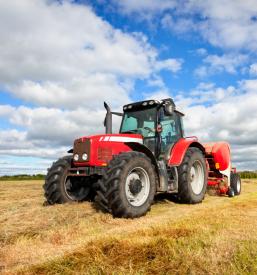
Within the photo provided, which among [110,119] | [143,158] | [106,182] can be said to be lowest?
[106,182]

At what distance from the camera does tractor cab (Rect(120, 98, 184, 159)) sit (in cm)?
923

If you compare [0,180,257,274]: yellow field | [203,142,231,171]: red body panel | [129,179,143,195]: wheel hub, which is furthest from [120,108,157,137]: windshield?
[203,142,231,171]: red body panel

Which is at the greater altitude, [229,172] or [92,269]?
[229,172]

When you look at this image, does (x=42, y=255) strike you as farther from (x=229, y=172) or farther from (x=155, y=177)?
(x=229, y=172)

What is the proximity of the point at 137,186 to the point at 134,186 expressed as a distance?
9cm

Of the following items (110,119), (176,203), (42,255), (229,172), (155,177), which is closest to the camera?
(42,255)

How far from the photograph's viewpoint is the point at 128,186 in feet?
25.2

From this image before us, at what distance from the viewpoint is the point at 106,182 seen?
7.18m

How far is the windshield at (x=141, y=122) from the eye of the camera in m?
9.30

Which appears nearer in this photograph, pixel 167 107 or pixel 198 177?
pixel 167 107

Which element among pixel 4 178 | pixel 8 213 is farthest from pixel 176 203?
pixel 4 178

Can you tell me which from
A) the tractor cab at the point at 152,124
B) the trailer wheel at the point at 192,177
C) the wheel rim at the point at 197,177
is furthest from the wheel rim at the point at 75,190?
the wheel rim at the point at 197,177

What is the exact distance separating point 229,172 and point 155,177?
4.76 meters

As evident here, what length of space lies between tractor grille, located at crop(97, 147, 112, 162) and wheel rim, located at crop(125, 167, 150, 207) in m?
0.70
